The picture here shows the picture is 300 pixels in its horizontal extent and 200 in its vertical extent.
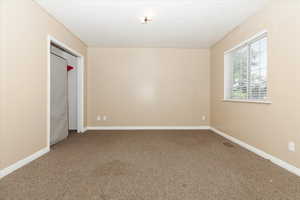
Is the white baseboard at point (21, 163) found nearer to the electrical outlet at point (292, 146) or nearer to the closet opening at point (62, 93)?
the closet opening at point (62, 93)

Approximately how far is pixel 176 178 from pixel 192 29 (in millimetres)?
3017

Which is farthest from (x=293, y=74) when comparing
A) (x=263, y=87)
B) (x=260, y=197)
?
(x=260, y=197)

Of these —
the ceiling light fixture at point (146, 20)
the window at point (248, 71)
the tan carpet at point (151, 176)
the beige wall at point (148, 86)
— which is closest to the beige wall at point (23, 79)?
the tan carpet at point (151, 176)

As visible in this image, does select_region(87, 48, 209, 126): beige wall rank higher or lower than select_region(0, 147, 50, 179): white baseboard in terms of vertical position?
higher

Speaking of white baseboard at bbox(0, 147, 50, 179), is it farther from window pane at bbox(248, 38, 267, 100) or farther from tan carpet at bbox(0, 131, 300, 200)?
window pane at bbox(248, 38, 267, 100)

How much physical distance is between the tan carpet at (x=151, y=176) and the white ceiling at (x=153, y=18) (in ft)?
8.03

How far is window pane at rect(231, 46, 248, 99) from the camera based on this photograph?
3.18 meters

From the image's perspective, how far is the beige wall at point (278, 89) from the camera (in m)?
1.93

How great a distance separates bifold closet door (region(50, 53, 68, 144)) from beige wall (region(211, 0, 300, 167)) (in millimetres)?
3787

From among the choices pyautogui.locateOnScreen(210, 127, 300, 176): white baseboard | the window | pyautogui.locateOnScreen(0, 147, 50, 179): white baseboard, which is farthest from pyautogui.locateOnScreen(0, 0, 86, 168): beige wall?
the window

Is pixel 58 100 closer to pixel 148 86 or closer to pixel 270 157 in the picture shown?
pixel 148 86

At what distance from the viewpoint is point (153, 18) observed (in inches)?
115

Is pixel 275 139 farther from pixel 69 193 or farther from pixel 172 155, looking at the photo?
pixel 69 193

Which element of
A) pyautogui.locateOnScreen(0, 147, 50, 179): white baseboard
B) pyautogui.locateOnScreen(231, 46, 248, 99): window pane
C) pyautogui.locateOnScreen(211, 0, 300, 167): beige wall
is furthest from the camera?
pyautogui.locateOnScreen(231, 46, 248, 99): window pane
